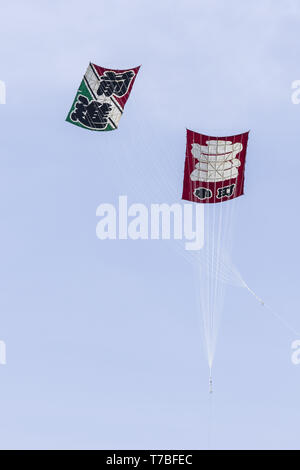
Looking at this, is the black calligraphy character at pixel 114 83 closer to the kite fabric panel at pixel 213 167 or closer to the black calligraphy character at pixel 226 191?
the kite fabric panel at pixel 213 167

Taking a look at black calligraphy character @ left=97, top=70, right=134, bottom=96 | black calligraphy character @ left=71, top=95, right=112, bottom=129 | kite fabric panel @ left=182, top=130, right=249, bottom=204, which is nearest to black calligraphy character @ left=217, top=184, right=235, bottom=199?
kite fabric panel @ left=182, top=130, right=249, bottom=204

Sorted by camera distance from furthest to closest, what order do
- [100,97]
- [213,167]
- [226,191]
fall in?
[226,191] → [213,167] → [100,97]

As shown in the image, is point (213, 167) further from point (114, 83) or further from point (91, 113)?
point (91, 113)

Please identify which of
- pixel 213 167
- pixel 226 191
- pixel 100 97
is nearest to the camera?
pixel 100 97

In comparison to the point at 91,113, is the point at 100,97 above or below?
above

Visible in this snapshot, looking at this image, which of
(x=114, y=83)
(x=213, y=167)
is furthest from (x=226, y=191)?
(x=114, y=83)
